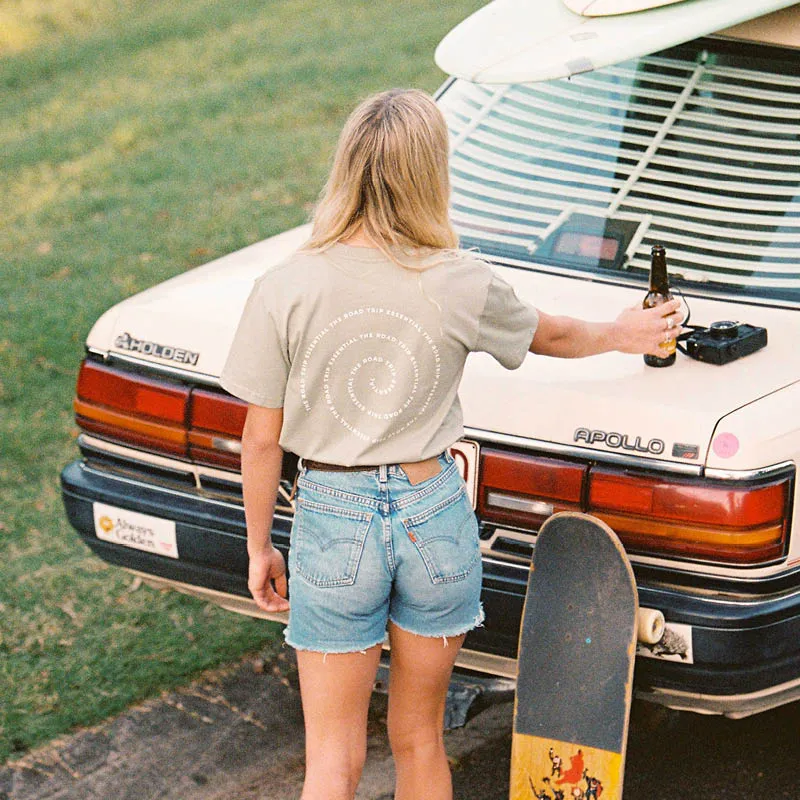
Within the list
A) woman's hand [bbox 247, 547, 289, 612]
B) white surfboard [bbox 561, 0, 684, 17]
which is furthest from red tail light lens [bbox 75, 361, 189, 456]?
white surfboard [bbox 561, 0, 684, 17]

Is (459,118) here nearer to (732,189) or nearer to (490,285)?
(732,189)

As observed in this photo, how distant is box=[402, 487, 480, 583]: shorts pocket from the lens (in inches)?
A: 110

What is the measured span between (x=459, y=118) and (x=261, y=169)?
5473 mm

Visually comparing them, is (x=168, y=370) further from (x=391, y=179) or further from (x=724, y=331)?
(x=724, y=331)

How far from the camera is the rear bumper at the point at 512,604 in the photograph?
10.2 ft

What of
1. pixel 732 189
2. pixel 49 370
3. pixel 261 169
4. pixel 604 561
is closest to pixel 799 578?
pixel 604 561

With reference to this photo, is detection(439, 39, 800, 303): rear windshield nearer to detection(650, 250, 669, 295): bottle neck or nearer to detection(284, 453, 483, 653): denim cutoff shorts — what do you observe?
detection(650, 250, 669, 295): bottle neck

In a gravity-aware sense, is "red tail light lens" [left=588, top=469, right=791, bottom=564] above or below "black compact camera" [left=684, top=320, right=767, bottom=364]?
below

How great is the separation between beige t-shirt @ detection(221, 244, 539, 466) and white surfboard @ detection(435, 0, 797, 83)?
0.93 metres

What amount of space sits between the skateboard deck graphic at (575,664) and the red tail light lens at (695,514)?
74 mm

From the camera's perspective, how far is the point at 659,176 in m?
3.94

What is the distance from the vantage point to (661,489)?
122 inches

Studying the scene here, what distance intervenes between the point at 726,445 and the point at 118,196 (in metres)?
7.11

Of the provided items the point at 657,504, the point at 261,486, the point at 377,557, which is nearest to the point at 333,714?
the point at 377,557
